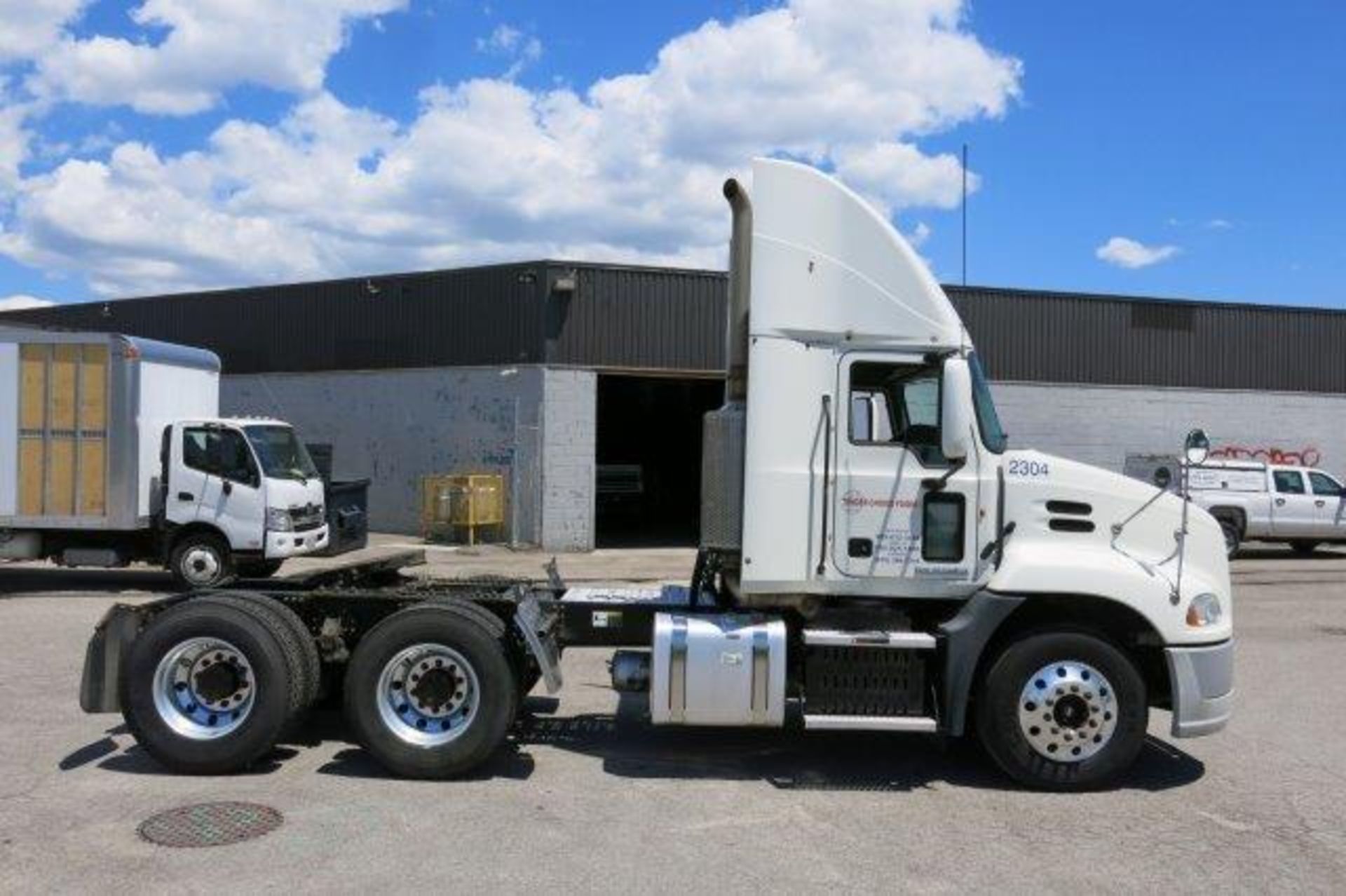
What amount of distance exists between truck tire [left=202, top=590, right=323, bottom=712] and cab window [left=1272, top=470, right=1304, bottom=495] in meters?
20.7

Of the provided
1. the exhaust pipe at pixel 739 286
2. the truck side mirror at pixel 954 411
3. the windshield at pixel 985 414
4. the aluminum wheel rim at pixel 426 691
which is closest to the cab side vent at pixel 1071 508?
the windshield at pixel 985 414

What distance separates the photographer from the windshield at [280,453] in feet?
51.0

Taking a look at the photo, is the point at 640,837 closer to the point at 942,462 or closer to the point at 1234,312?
the point at 942,462

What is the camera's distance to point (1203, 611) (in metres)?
6.89

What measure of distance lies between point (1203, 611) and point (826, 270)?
2.95 metres

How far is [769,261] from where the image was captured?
694cm

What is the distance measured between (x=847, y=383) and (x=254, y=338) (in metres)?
23.8

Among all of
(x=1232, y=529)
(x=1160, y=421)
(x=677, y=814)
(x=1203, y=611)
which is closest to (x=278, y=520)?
(x=677, y=814)

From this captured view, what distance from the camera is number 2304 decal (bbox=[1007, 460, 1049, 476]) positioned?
7.04 metres

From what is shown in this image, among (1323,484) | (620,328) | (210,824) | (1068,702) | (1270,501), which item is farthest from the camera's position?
(620,328)

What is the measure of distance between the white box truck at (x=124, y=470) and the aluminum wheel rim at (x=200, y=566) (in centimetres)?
2

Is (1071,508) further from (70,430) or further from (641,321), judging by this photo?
(641,321)

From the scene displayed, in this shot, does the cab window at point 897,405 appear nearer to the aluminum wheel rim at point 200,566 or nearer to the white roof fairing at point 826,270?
the white roof fairing at point 826,270

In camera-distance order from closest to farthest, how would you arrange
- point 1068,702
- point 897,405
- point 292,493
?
point 1068,702, point 897,405, point 292,493
